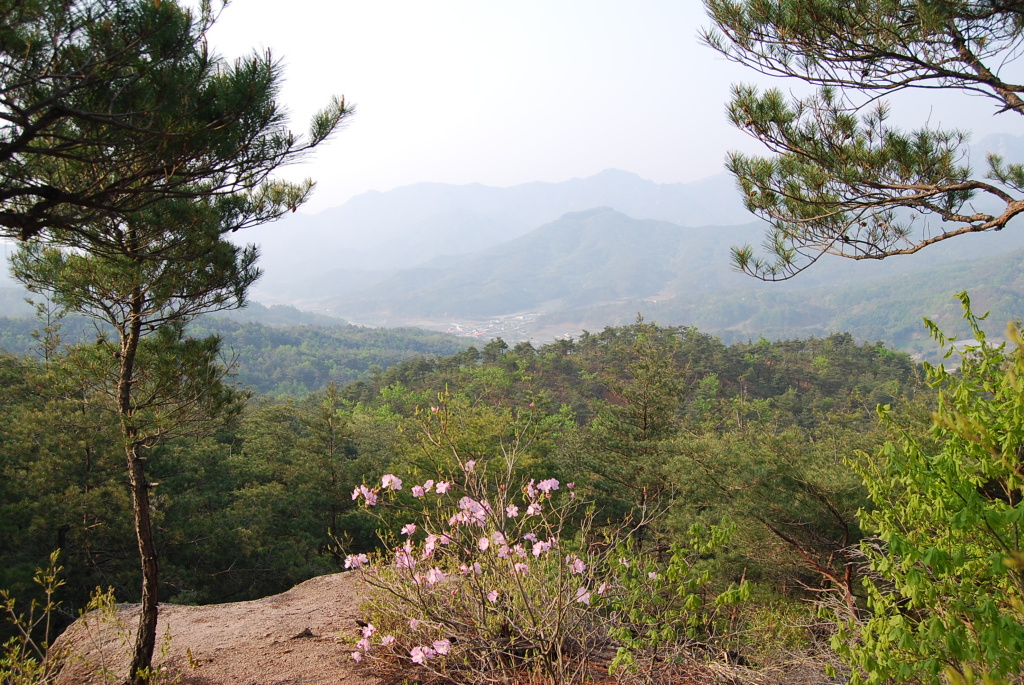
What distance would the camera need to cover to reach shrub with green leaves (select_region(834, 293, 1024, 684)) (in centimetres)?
123

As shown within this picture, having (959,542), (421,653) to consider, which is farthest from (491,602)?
(959,542)

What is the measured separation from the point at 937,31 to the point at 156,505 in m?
10.3

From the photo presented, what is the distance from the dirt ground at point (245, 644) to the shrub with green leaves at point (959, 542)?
2201mm

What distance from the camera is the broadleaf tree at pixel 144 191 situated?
2092mm

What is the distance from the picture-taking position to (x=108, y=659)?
355cm

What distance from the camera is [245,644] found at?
11.9 ft

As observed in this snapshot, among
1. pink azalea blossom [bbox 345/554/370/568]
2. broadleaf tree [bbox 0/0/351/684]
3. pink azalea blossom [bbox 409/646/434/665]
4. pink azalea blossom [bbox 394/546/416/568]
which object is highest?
broadleaf tree [bbox 0/0/351/684]

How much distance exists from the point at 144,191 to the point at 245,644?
2693 millimetres

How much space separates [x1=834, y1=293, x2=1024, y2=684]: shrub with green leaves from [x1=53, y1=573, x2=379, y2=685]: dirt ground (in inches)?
86.6

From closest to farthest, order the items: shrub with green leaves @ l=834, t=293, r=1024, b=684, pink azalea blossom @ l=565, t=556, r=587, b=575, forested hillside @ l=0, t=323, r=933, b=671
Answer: shrub with green leaves @ l=834, t=293, r=1024, b=684
pink azalea blossom @ l=565, t=556, r=587, b=575
forested hillside @ l=0, t=323, r=933, b=671

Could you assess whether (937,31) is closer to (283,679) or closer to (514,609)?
(514,609)

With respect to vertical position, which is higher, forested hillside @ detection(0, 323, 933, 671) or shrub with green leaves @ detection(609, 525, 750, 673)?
shrub with green leaves @ detection(609, 525, 750, 673)

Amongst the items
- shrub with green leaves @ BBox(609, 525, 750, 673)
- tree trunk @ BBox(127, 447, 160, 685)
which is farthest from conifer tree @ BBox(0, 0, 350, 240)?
shrub with green leaves @ BBox(609, 525, 750, 673)

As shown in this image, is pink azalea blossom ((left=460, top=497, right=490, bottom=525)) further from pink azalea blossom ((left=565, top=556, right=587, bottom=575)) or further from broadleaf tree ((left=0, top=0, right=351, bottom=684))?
broadleaf tree ((left=0, top=0, right=351, bottom=684))
